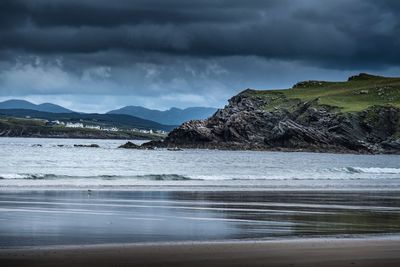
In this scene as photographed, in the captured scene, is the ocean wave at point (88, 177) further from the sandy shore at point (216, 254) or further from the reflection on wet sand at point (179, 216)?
the sandy shore at point (216, 254)

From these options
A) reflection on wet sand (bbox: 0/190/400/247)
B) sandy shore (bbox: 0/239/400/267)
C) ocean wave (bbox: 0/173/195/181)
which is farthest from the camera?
ocean wave (bbox: 0/173/195/181)

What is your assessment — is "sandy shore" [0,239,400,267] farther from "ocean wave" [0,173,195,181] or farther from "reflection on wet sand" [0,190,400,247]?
"ocean wave" [0,173,195,181]

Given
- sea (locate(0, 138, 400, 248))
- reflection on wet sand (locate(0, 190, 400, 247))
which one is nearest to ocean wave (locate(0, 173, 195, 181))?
sea (locate(0, 138, 400, 248))

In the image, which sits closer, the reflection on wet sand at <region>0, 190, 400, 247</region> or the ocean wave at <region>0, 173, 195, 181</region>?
the reflection on wet sand at <region>0, 190, 400, 247</region>

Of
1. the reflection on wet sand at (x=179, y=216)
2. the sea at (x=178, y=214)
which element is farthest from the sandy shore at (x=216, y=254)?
the reflection on wet sand at (x=179, y=216)

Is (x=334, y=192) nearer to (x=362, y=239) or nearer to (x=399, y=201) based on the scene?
(x=399, y=201)

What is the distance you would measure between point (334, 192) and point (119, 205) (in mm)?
19679

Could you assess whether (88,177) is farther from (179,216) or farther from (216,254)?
(216,254)

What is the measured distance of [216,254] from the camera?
18297 millimetres

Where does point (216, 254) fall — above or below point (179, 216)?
above

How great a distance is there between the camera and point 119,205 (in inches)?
1334

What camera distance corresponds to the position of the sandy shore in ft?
55.4

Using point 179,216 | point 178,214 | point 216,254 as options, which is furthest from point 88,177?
→ point 216,254

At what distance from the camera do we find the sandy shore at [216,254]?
Answer: 55.4ft
